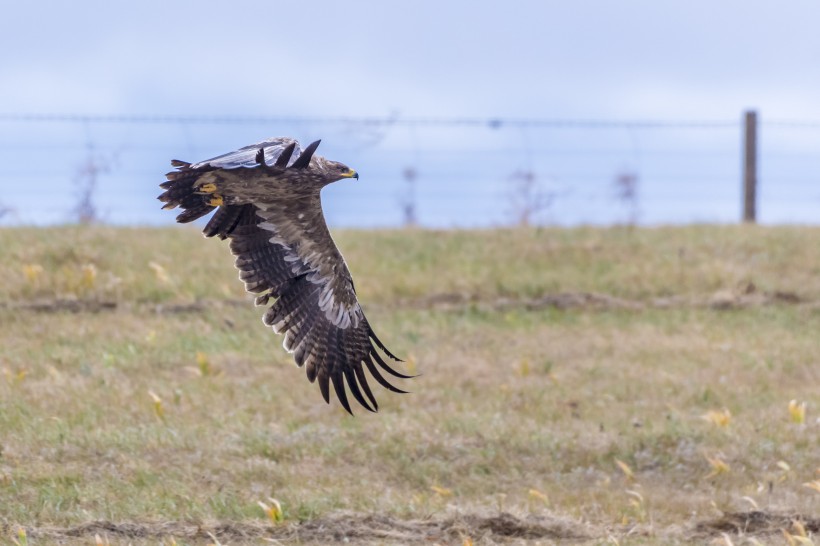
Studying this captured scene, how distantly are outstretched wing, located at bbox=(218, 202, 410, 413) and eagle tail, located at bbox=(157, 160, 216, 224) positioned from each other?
521 mm

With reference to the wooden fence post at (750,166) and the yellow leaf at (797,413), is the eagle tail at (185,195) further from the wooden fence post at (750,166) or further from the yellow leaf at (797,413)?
the wooden fence post at (750,166)

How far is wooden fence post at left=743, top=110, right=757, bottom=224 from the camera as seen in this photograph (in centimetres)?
1931

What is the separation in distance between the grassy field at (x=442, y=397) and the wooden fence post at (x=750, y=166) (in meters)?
2.83

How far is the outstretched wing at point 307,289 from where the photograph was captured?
7863mm

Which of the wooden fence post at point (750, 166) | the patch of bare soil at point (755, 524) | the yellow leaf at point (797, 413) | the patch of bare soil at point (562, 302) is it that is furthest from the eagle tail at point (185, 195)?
the wooden fence post at point (750, 166)

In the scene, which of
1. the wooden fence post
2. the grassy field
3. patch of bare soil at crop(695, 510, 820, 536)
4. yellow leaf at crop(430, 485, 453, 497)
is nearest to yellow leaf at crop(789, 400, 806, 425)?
the grassy field

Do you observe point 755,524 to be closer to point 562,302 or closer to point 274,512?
point 274,512

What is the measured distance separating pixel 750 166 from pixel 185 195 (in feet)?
45.0

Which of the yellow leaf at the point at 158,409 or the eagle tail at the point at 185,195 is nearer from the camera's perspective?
the eagle tail at the point at 185,195

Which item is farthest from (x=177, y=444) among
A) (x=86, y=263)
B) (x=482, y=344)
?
(x=86, y=263)

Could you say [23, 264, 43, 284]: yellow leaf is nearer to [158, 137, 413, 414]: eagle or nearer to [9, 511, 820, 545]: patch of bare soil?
[158, 137, 413, 414]: eagle

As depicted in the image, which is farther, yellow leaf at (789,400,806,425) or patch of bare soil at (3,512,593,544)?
yellow leaf at (789,400,806,425)

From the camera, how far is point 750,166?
19.4m

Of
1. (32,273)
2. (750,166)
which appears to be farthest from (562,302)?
(750,166)
